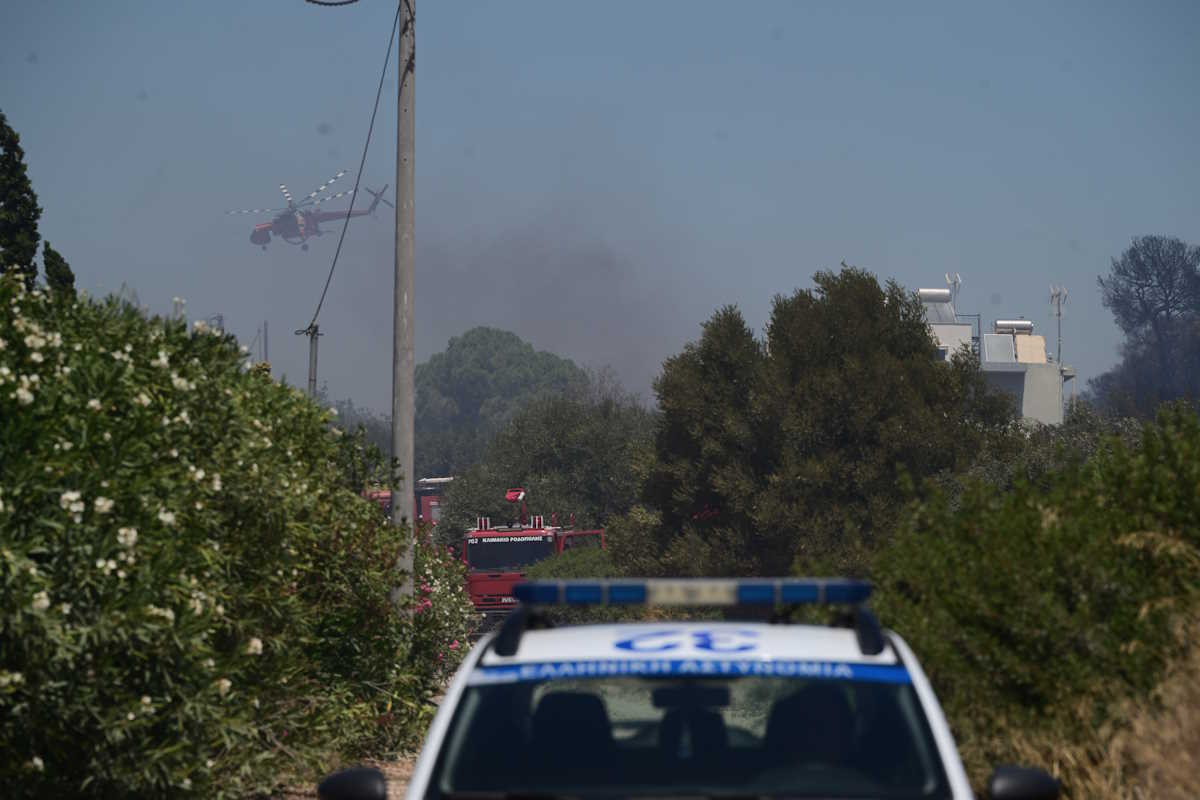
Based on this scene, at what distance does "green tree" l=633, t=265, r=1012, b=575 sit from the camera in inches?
1585

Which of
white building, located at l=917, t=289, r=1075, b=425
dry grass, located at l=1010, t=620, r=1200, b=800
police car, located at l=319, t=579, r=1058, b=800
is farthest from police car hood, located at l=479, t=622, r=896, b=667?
white building, located at l=917, t=289, r=1075, b=425

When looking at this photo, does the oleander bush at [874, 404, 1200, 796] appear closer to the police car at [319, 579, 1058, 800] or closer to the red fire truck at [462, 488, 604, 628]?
the police car at [319, 579, 1058, 800]

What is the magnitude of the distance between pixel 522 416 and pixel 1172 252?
112m

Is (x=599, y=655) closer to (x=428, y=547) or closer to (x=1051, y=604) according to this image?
(x=1051, y=604)

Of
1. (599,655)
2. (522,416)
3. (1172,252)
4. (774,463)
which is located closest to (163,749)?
(599,655)

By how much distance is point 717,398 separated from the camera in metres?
43.0

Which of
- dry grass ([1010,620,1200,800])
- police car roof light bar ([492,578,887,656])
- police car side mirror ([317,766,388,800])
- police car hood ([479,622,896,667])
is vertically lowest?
dry grass ([1010,620,1200,800])

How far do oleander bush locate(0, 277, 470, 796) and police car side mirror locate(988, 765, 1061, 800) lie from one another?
4.27m

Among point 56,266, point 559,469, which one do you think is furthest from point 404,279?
point 559,469

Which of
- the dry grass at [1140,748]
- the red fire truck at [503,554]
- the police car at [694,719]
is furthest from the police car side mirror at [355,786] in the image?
the red fire truck at [503,554]

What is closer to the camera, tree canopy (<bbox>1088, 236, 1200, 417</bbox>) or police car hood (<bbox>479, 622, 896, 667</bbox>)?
police car hood (<bbox>479, 622, 896, 667</bbox>)

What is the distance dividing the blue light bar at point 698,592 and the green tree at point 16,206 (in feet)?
103

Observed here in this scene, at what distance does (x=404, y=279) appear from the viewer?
1705 cm

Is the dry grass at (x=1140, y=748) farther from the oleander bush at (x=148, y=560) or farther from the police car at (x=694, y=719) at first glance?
the oleander bush at (x=148, y=560)
